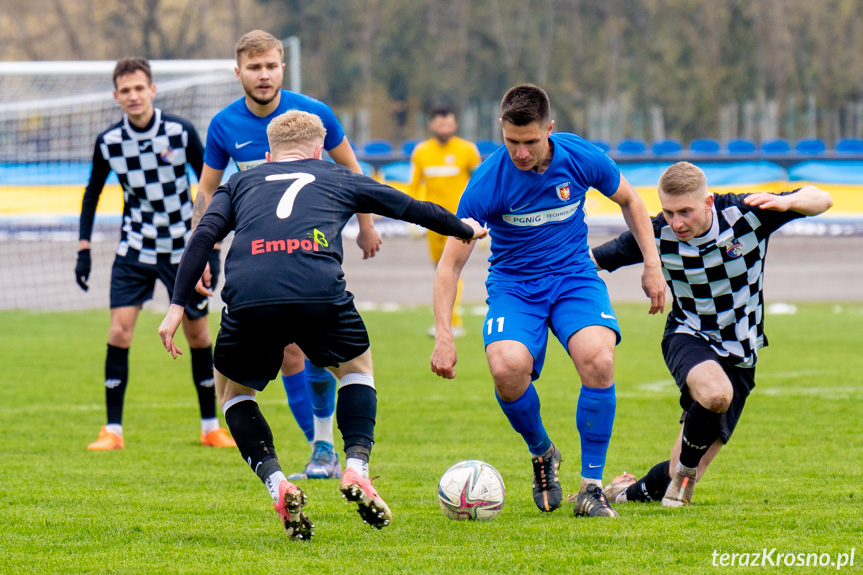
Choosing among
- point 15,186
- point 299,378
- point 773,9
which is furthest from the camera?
point 773,9

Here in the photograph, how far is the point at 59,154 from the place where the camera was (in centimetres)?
1345

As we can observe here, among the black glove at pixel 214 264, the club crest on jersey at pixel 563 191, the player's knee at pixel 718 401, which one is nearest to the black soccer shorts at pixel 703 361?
the player's knee at pixel 718 401

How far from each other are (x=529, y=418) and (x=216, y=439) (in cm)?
267

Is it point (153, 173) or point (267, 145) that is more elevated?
point (267, 145)

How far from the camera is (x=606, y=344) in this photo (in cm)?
467

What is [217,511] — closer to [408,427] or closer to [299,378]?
[299,378]

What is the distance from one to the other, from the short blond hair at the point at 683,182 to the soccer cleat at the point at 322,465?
7.41 feet

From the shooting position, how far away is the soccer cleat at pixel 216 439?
22.3ft

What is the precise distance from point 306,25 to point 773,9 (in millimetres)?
17659

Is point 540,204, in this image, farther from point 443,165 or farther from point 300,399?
point 443,165

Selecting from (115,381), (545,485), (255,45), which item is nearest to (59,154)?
(115,381)

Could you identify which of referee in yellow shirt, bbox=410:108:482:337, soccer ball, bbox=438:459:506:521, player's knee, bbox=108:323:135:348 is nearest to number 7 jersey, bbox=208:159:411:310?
soccer ball, bbox=438:459:506:521

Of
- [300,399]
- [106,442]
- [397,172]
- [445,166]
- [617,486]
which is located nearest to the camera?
[617,486]

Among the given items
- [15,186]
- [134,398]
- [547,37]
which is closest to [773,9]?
[547,37]
